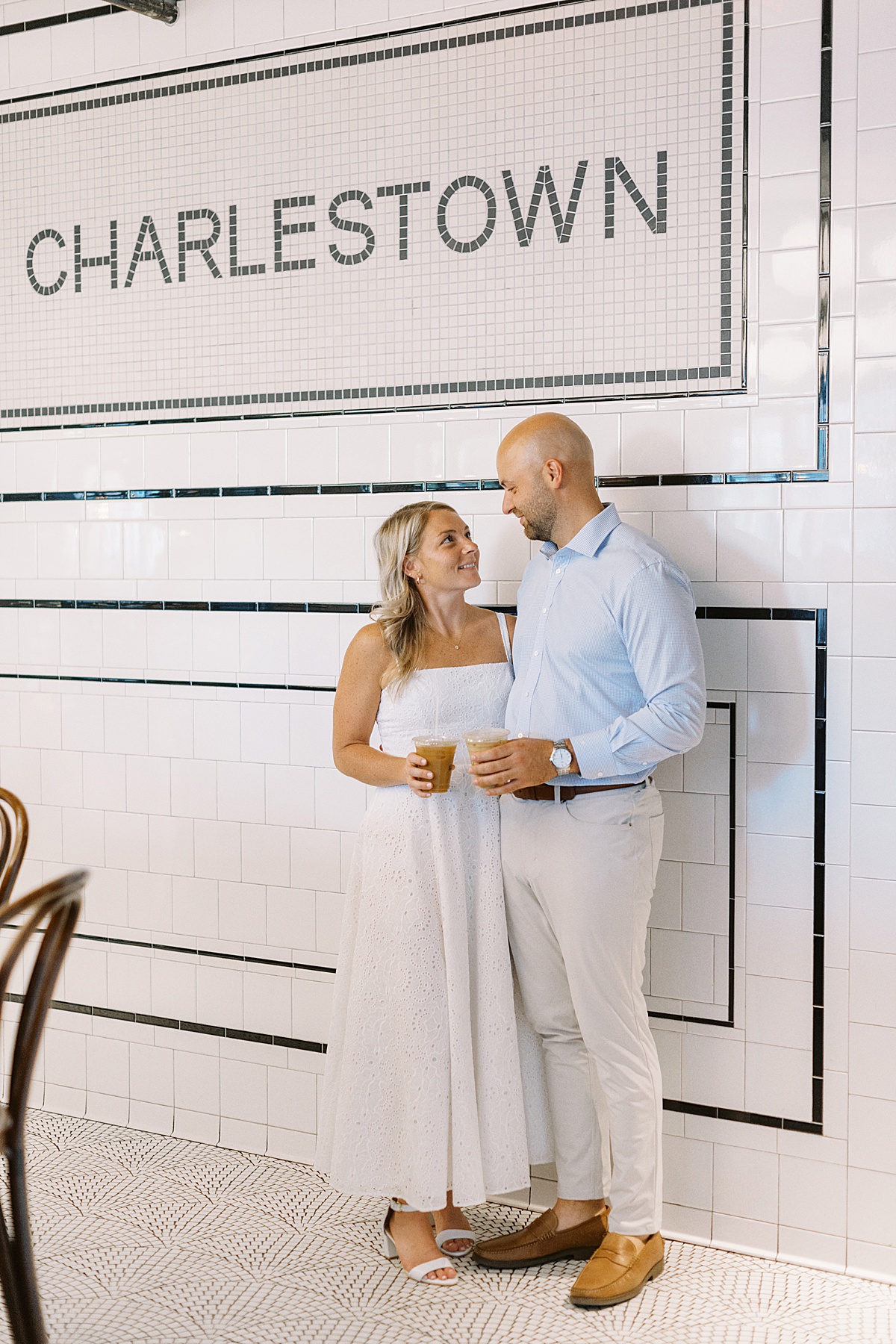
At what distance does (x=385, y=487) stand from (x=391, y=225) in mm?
665

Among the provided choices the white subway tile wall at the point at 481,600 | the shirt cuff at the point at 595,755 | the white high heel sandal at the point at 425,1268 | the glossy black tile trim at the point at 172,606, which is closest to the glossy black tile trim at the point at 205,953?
the white subway tile wall at the point at 481,600

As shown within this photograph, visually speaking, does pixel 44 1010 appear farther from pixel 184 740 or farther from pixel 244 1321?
pixel 184 740

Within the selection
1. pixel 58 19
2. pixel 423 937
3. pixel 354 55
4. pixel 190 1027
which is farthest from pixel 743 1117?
pixel 58 19

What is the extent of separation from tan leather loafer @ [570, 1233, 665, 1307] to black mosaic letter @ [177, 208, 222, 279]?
263cm

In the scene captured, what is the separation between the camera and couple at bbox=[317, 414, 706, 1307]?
2580 mm

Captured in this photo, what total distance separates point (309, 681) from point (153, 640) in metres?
0.53

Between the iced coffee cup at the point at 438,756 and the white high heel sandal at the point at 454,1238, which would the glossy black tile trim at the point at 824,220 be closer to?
the iced coffee cup at the point at 438,756

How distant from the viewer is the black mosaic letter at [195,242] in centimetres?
337

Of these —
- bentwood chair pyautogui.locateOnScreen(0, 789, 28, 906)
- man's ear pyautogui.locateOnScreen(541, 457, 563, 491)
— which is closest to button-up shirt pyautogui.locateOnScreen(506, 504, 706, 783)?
man's ear pyautogui.locateOnScreen(541, 457, 563, 491)

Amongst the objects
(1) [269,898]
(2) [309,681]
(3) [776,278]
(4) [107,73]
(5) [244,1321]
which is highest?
(4) [107,73]

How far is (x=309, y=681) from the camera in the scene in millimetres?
3307

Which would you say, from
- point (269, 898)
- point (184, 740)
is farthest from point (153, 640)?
point (269, 898)

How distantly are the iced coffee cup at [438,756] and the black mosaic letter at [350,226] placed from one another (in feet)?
4.51

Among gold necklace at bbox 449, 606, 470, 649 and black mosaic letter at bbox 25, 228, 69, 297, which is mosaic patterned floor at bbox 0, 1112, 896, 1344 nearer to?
gold necklace at bbox 449, 606, 470, 649
